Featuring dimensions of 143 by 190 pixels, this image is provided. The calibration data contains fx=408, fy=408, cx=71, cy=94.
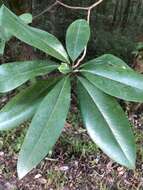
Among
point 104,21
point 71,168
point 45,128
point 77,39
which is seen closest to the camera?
point 45,128

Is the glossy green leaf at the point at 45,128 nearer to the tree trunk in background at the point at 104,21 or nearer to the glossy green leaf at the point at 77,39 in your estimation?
the glossy green leaf at the point at 77,39

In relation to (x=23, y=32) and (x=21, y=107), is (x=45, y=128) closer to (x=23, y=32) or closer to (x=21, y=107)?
(x=21, y=107)

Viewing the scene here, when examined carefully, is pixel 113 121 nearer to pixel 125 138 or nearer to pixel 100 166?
pixel 125 138

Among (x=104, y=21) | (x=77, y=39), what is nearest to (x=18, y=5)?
(x=104, y=21)

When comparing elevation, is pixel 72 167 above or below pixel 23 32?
below

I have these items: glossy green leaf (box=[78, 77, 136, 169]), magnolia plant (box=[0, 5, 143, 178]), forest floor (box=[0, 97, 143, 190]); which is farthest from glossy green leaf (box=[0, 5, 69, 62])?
forest floor (box=[0, 97, 143, 190])

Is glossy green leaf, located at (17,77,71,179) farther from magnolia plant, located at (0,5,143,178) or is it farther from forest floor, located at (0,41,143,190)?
forest floor, located at (0,41,143,190)
